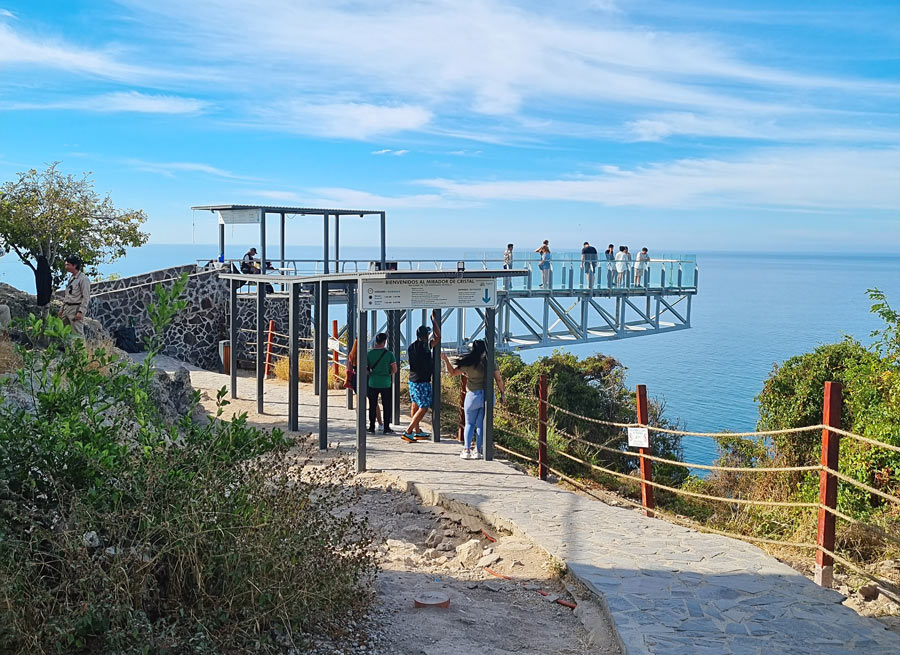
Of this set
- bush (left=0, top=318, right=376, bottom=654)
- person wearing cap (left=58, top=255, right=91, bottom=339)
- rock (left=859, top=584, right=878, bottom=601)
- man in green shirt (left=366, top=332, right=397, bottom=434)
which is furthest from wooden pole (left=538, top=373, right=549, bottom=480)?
person wearing cap (left=58, top=255, right=91, bottom=339)

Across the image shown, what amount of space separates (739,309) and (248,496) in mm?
117753

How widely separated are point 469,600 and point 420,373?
593cm

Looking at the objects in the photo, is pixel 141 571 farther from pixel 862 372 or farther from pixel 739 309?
pixel 739 309

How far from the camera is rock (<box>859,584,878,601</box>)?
252 inches

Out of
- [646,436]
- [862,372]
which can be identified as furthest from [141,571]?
[862,372]

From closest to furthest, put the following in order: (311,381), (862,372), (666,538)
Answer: (666,538) → (862,372) → (311,381)

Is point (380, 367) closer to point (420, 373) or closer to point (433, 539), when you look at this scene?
point (420, 373)

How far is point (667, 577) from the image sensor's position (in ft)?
21.1

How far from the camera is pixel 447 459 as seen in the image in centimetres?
1068

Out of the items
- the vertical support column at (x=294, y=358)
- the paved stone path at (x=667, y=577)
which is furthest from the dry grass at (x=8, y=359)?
the paved stone path at (x=667, y=577)

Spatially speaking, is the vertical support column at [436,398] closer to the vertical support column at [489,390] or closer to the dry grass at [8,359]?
the vertical support column at [489,390]

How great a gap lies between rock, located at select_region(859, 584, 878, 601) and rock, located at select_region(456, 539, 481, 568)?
2881 mm

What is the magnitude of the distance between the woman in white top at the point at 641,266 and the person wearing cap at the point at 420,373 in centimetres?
2155

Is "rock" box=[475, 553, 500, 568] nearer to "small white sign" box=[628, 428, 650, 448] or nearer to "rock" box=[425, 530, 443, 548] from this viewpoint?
"rock" box=[425, 530, 443, 548]
